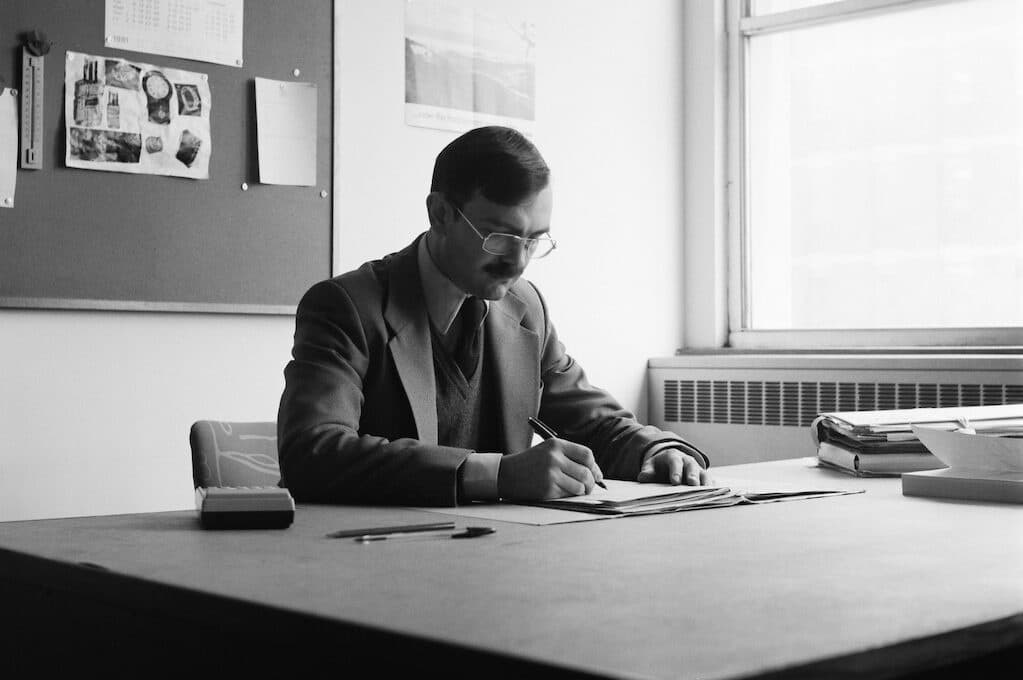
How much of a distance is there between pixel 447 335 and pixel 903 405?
2.07 meters

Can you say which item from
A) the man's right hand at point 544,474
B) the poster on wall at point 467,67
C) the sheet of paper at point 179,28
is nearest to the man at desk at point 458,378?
the man's right hand at point 544,474

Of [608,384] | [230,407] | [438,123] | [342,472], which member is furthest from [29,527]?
[608,384]

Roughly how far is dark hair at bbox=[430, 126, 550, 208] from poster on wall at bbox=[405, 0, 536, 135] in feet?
5.18

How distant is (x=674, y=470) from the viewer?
192 cm

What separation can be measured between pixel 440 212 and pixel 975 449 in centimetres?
95

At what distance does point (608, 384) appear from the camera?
166 inches

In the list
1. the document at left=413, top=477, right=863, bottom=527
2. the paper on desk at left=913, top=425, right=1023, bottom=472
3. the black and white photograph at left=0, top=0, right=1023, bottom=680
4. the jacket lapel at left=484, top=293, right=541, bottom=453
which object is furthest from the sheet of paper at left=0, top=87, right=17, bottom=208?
the paper on desk at left=913, top=425, right=1023, bottom=472

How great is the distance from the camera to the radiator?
3656 millimetres

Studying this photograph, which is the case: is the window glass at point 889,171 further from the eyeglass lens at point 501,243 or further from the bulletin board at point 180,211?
the eyeglass lens at point 501,243

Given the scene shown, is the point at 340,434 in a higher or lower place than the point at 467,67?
lower

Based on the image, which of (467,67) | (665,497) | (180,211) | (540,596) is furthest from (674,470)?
(467,67)

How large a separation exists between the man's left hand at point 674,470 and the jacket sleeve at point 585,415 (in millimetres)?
132

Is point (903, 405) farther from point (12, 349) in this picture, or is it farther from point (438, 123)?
point (12, 349)

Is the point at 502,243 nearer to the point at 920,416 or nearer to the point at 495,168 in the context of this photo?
the point at 495,168
